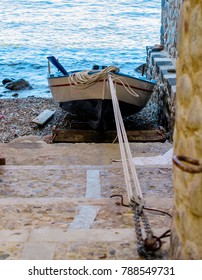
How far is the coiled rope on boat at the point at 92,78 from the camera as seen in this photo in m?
7.52

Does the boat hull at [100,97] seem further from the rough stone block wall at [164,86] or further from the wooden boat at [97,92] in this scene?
the rough stone block wall at [164,86]

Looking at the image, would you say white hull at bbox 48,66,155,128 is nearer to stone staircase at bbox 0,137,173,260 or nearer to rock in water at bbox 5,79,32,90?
stone staircase at bbox 0,137,173,260

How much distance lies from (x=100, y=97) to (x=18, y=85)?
7.07m

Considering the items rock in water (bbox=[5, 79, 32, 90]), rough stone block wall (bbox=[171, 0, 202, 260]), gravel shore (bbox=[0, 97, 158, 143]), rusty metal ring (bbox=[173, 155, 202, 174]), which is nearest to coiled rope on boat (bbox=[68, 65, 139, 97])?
gravel shore (bbox=[0, 97, 158, 143])

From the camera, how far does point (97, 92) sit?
7.72m

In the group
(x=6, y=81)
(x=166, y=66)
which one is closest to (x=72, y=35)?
(x=6, y=81)

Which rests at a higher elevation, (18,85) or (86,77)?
(86,77)

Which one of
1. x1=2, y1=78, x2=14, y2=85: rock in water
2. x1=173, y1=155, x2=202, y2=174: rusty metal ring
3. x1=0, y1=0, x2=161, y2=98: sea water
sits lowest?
x1=0, y1=0, x2=161, y2=98: sea water

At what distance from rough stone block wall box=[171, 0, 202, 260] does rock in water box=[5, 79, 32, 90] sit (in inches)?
496

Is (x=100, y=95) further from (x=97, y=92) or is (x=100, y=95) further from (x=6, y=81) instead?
(x=6, y=81)

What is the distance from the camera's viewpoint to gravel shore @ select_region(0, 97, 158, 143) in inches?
342

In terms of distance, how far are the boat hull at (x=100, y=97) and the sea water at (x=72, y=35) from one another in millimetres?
5374

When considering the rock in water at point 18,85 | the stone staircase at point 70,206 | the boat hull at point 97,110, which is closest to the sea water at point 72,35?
the rock in water at point 18,85

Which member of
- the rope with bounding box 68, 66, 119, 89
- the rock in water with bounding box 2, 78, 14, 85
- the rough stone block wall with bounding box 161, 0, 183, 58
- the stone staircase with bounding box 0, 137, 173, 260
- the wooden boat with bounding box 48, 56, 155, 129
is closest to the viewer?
the stone staircase with bounding box 0, 137, 173, 260
